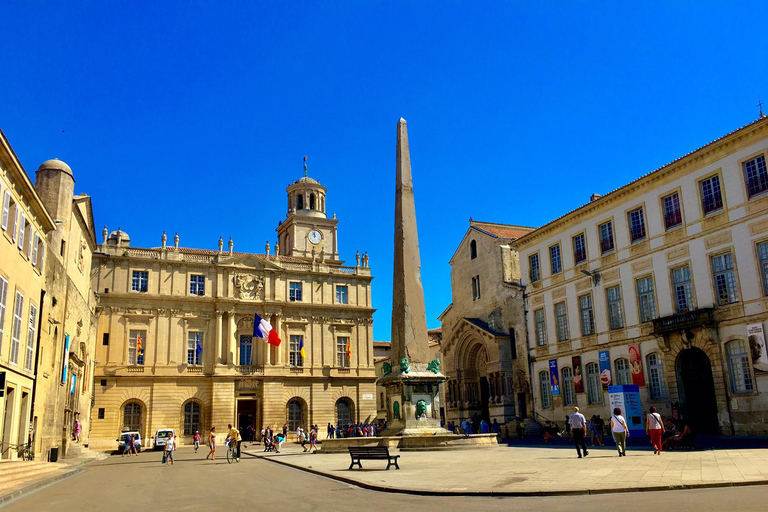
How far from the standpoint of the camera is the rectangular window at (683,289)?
86.6ft

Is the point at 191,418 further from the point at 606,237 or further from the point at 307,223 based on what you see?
the point at 606,237

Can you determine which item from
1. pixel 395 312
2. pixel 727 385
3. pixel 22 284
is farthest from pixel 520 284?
pixel 22 284

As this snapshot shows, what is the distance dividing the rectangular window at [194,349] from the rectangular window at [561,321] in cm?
2522

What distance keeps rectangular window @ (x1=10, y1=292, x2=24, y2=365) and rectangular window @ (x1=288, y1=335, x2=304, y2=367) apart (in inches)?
1153

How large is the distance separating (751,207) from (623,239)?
6.85 m

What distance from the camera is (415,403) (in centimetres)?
2109

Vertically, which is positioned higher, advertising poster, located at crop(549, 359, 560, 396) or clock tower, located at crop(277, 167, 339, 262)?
clock tower, located at crop(277, 167, 339, 262)

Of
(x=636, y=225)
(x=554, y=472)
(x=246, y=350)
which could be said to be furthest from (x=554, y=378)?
(x=246, y=350)

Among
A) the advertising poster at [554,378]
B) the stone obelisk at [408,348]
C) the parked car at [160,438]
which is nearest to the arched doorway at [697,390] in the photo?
the advertising poster at [554,378]

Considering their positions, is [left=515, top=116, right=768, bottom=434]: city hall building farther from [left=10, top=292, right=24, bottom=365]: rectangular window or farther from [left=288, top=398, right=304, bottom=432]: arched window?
[left=10, top=292, right=24, bottom=365]: rectangular window

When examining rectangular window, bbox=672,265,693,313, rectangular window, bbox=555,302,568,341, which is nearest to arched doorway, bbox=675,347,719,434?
rectangular window, bbox=672,265,693,313

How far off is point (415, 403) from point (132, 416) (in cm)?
2994

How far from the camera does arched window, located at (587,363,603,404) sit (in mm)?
31172

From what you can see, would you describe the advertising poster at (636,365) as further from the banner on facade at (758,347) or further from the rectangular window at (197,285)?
the rectangular window at (197,285)
